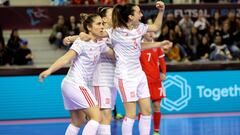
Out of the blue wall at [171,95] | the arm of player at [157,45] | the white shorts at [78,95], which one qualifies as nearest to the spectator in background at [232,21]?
the blue wall at [171,95]

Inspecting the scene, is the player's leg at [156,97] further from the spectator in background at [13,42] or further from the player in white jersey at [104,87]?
the spectator in background at [13,42]

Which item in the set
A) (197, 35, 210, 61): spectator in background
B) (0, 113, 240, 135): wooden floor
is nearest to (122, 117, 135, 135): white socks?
(0, 113, 240, 135): wooden floor

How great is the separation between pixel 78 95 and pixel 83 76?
1.08ft

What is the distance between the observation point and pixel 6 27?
1709cm

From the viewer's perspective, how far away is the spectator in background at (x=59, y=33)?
53.2 ft

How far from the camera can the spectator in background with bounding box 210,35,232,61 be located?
15.3m

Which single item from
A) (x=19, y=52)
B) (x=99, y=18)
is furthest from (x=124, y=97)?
(x=19, y=52)

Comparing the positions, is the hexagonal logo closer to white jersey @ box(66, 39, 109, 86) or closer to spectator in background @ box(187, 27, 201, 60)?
spectator in background @ box(187, 27, 201, 60)

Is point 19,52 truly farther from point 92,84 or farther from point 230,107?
point 92,84

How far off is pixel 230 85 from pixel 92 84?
18.9ft

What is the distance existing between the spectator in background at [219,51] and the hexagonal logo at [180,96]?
7.66 feet

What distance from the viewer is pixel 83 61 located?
7758mm

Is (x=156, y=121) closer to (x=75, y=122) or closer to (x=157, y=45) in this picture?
→ (x=157, y=45)

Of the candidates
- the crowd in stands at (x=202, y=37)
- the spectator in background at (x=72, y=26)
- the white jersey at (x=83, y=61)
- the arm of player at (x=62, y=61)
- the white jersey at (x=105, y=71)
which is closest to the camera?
the arm of player at (x=62, y=61)
